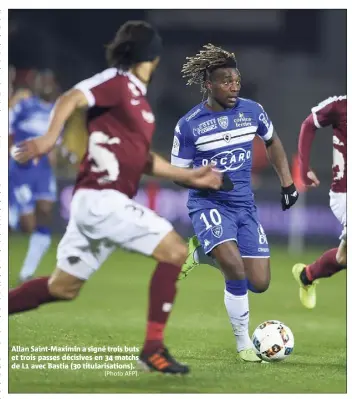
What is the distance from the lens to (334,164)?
799 centimetres

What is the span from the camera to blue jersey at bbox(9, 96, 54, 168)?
456 inches

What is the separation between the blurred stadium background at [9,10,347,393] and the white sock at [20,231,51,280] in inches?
5.3

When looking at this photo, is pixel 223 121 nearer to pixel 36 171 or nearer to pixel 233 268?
pixel 233 268

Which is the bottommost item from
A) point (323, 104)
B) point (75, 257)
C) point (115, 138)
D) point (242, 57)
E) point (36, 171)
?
point (75, 257)

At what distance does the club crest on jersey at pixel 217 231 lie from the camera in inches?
281

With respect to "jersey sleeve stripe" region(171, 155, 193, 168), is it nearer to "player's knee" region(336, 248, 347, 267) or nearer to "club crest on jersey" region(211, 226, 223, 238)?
"club crest on jersey" region(211, 226, 223, 238)

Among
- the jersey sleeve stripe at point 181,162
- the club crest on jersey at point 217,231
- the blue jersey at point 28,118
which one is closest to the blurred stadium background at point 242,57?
the blue jersey at point 28,118

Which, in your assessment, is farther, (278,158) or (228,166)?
(278,158)

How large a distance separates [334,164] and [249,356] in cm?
164

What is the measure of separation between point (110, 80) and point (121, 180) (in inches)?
22.7

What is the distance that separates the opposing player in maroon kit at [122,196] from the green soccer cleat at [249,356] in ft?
3.26

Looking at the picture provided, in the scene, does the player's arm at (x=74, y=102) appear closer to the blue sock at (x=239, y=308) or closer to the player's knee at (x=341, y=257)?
the blue sock at (x=239, y=308)

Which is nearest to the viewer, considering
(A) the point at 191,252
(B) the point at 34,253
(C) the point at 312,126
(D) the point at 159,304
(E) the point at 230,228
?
(D) the point at 159,304

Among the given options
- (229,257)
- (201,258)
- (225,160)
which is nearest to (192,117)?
(225,160)
